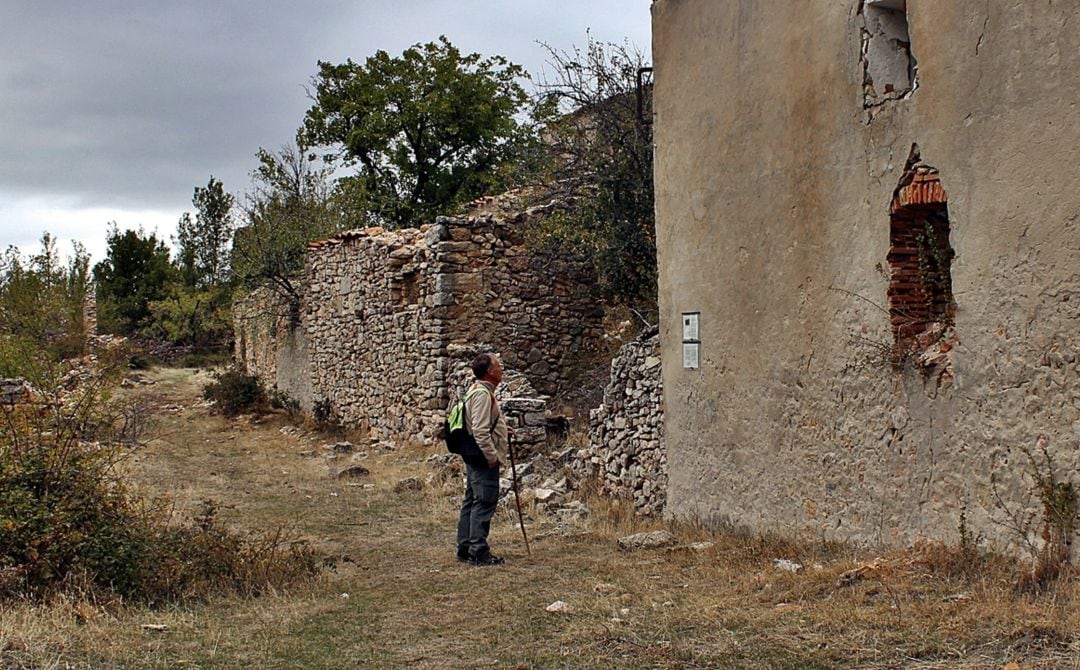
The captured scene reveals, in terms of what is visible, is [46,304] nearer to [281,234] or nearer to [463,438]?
[281,234]

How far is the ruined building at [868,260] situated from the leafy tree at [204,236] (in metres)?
37.0

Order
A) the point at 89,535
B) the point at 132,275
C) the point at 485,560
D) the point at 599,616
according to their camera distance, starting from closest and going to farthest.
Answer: the point at 599,616 < the point at 89,535 < the point at 485,560 < the point at 132,275

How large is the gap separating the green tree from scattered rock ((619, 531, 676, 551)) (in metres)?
18.1

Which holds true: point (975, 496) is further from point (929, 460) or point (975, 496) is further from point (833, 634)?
point (833, 634)

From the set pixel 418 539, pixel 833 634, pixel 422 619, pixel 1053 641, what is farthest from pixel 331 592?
pixel 1053 641

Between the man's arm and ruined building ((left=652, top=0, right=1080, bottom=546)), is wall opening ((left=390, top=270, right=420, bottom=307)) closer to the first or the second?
ruined building ((left=652, top=0, right=1080, bottom=546))

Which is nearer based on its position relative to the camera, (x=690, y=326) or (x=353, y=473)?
(x=690, y=326)

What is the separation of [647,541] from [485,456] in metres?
1.47

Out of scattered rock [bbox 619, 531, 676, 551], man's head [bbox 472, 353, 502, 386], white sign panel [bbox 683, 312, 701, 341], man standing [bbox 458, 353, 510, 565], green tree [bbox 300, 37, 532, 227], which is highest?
green tree [bbox 300, 37, 532, 227]

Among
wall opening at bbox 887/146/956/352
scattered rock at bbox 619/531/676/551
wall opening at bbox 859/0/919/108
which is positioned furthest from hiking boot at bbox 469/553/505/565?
wall opening at bbox 859/0/919/108

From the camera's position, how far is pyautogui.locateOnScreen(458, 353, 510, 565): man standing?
25.4 feet

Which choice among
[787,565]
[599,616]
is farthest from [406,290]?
[599,616]

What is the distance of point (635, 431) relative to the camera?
9.91 metres

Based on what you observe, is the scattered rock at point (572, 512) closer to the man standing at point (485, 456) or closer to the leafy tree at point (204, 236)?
the man standing at point (485, 456)
